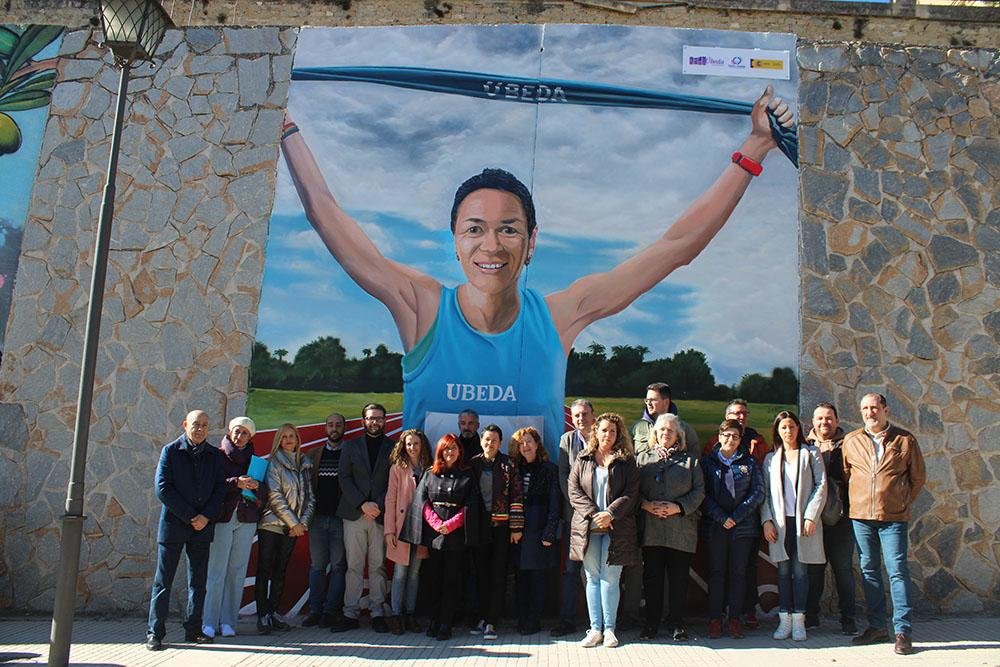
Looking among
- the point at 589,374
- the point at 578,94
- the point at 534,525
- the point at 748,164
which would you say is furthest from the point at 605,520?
the point at 578,94

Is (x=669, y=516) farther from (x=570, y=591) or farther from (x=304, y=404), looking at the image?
→ (x=304, y=404)

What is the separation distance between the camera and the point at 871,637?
539cm

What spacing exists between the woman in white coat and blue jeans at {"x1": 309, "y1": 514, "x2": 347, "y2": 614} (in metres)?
3.00

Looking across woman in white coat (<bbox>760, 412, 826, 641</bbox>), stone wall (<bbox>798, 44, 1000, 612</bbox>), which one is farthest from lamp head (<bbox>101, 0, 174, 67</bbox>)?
stone wall (<bbox>798, 44, 1000, 612</bbox>)

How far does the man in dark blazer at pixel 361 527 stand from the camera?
5.93 m

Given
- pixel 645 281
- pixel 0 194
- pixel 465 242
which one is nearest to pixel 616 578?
pixel 645 281

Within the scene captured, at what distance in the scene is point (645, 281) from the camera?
22.7 ft

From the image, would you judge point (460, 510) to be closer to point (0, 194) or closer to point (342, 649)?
point (342, 649)

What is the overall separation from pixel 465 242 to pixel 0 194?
13.6 ft

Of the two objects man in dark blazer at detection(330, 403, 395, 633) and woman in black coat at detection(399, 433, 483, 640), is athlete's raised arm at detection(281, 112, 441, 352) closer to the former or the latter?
man in dark blazer at detection(330, 403, 395, 633)

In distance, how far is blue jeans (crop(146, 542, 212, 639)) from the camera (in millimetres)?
5465

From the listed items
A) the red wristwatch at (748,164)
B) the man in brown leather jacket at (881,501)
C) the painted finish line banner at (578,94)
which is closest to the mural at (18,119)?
the painted finish line banner at (578,94)

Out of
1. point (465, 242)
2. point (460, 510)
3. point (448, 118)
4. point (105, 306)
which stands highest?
point (448, 118)

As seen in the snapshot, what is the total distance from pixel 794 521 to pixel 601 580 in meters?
1.38
